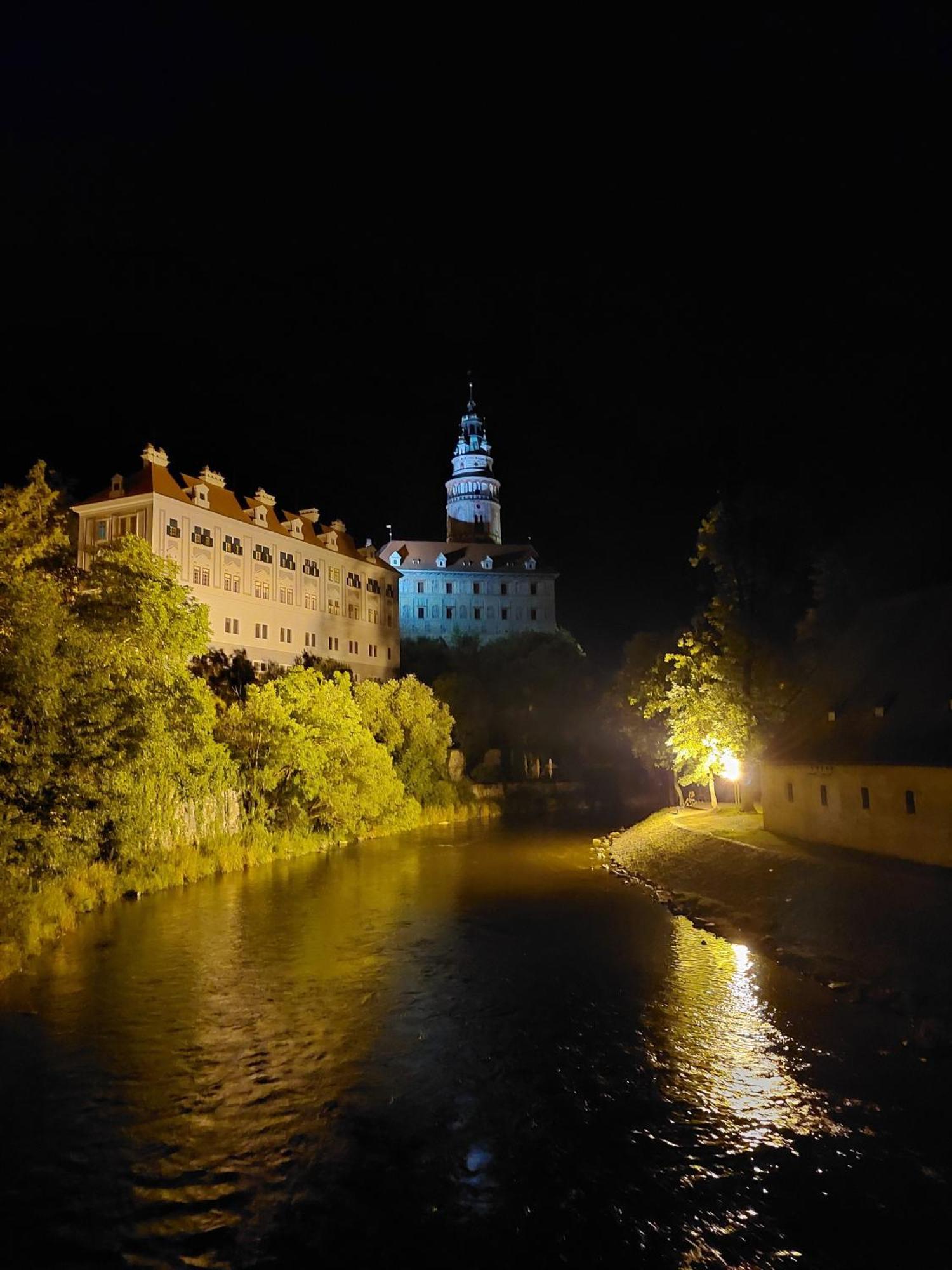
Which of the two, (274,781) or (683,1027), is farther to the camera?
(274,781)

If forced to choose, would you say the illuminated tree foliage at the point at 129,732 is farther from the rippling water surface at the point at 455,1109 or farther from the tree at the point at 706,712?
the tree at the point at 706,712

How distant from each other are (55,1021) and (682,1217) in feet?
42.9

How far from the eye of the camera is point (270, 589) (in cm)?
6312

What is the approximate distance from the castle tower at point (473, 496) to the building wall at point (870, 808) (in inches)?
3721

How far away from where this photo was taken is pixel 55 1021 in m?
16.6

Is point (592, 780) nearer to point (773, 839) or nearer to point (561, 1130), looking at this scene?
point (773, 839)

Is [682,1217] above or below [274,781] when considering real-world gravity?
below

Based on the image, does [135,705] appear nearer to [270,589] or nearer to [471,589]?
[270,589]

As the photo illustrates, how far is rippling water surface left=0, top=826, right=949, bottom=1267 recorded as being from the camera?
9.66 m

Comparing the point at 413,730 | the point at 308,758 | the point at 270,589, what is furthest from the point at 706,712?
the point at 270,589

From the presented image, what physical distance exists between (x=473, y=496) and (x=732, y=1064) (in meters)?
115

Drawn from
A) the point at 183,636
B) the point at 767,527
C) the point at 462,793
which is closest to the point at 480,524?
the point at 462,793

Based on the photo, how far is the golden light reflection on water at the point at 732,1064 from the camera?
1207 cm

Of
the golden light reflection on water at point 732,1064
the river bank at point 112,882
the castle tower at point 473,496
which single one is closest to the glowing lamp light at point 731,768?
the river bank at point 112,882
